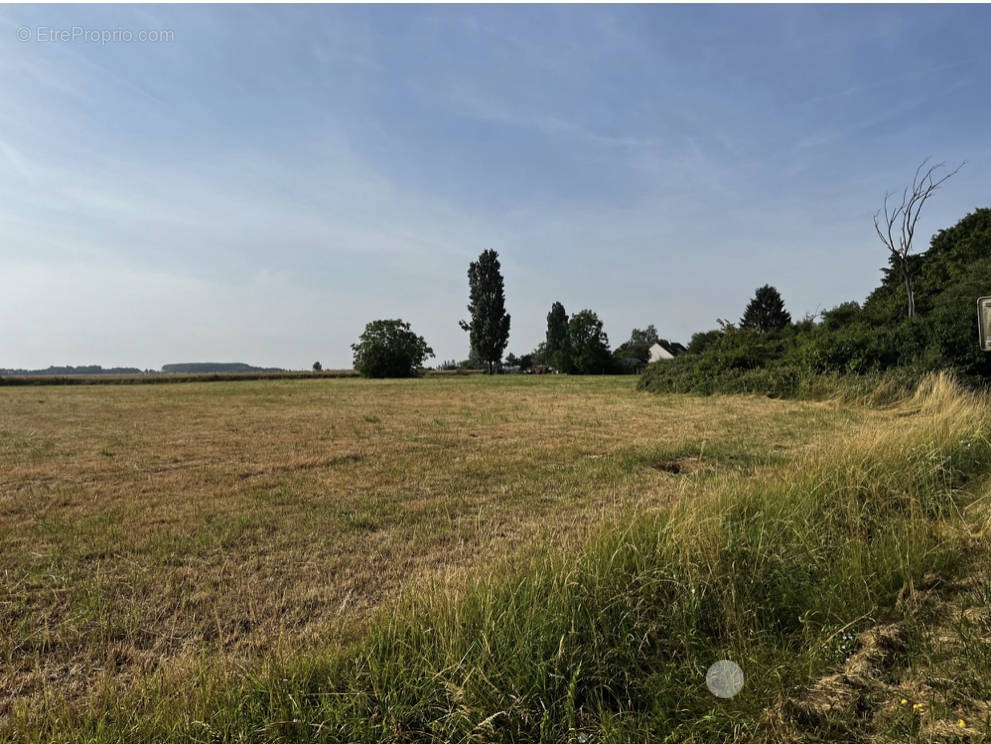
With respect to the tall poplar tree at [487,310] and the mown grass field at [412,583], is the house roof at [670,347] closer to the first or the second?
the tall poplar tree at [487,310]

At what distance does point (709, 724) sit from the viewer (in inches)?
81.7

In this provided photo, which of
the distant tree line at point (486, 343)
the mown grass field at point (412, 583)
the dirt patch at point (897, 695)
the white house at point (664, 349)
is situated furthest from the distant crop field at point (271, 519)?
the white house at point (664, 349)

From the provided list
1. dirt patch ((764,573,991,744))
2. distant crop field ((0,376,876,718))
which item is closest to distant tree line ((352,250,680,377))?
distant crop field ((0,376,876,718))

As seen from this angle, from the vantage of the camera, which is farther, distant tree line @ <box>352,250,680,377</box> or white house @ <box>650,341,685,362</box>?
white house @ <box>650,341,685,362</box>

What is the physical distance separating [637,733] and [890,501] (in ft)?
12.5

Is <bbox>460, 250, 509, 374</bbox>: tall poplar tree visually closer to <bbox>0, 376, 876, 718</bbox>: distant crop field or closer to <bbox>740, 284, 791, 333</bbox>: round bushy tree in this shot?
<bbox>740, 284, 791, 333</bbox>: round bushy tree

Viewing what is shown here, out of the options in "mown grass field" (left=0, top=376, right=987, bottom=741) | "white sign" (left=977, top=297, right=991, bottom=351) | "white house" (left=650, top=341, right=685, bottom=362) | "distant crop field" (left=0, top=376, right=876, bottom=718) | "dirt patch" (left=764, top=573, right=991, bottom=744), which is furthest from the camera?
"white house" (left=650, top=341, right=685, bottom=362)

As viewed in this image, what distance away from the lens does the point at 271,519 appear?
5121mm

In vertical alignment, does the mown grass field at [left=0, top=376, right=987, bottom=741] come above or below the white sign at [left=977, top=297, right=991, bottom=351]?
below

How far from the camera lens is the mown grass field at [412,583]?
2.19 meters

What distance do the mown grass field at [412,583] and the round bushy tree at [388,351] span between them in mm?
52417

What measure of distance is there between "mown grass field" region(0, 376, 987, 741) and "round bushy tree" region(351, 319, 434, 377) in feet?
172

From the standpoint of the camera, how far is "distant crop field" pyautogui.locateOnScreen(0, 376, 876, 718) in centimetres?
292

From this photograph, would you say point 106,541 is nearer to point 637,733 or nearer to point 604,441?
point 637,733
